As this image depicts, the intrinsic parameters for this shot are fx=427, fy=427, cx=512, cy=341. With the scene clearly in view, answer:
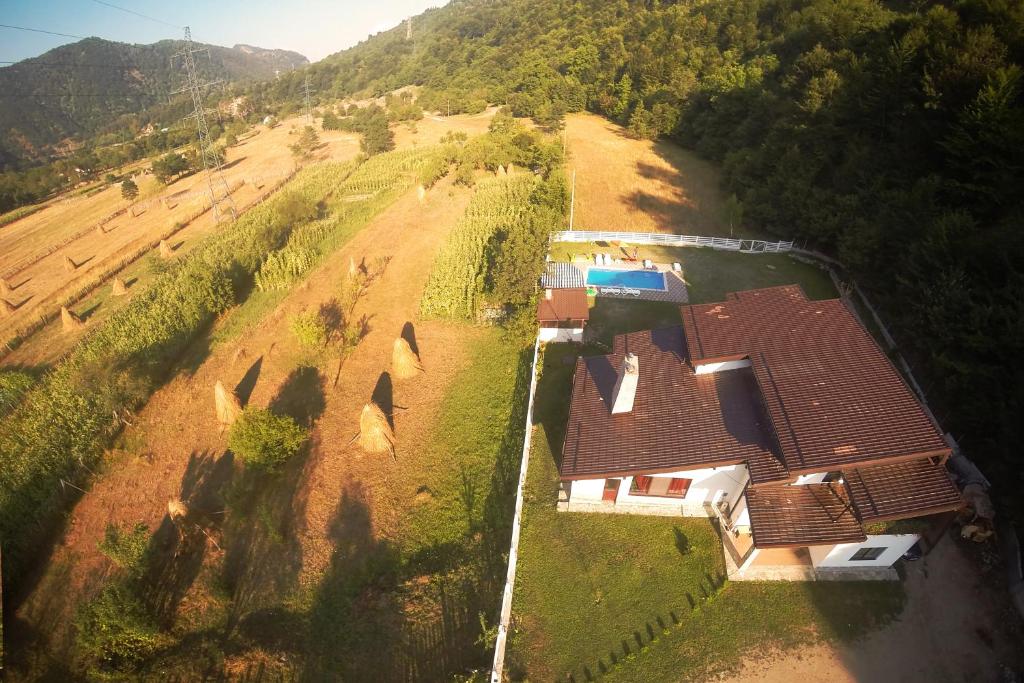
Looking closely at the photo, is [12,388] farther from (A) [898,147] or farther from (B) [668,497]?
(A) [898,147]

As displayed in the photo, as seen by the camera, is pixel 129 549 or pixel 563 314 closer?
pixel 129 549

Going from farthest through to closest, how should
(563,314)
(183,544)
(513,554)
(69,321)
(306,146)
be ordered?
(306,146)
(69,321)
(563,314)
(183,544)
(513,554)

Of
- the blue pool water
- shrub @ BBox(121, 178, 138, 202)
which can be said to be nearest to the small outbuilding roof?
the blue pool water

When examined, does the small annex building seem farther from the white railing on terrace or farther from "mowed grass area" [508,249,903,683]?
the white railing on terrace

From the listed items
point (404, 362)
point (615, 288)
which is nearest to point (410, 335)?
point (404, 362)

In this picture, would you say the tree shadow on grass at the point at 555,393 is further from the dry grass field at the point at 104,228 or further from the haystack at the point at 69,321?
the haystack at the point at 69,321

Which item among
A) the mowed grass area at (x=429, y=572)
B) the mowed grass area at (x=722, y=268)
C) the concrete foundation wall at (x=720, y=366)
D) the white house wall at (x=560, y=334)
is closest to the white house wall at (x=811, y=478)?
the concrete foundation wall at (x=720, y=366)

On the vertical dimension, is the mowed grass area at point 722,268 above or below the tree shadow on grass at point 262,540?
above
